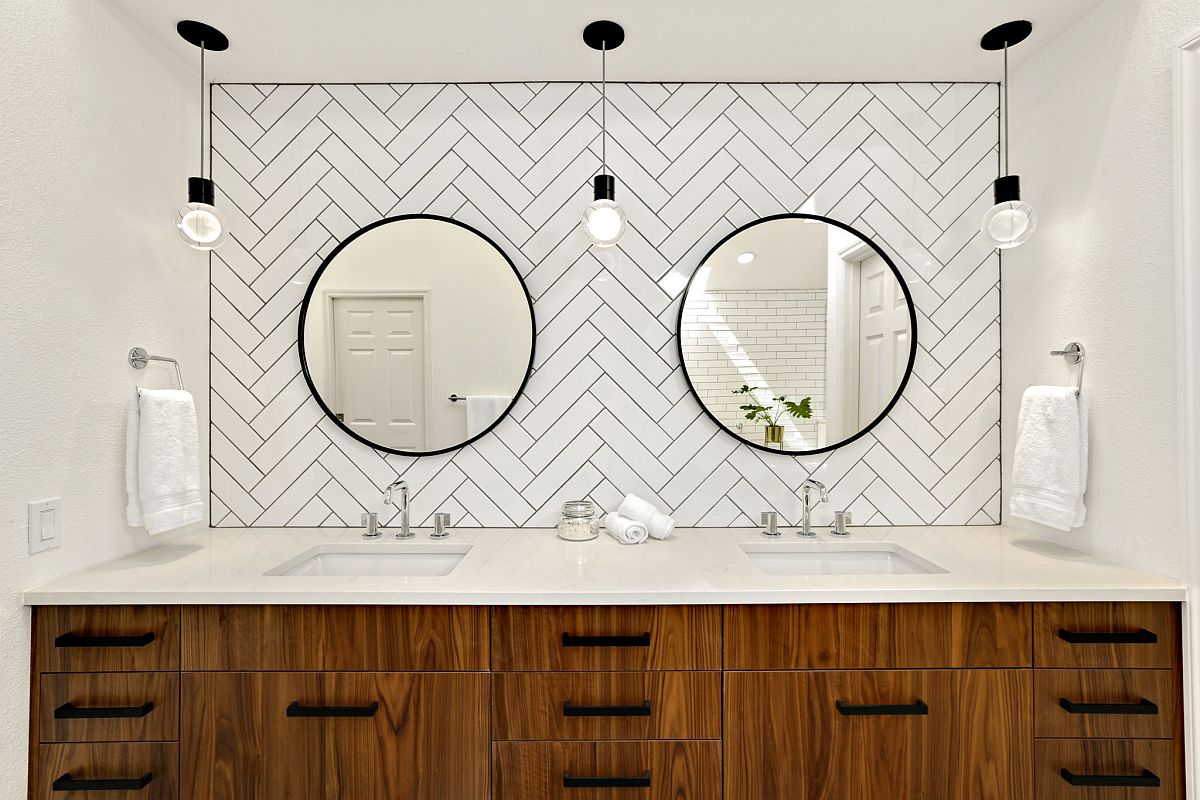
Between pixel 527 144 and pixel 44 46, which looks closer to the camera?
pixel 44 46

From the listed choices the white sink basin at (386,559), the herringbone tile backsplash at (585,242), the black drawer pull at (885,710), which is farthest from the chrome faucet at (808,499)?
the white sink basin at (386,559)

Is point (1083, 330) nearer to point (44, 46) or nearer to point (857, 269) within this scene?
point (857, 269)

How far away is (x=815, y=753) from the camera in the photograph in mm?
1397

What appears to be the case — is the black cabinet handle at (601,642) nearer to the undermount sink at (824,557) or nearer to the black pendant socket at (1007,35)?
the undermount sink at (824,557)

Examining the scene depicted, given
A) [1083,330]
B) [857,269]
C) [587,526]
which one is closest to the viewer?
[1083,330]

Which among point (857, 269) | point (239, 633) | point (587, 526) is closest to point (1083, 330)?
point (857, 269)

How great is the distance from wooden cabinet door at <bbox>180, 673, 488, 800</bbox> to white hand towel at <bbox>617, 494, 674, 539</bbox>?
671 millimetres

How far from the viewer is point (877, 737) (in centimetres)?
140

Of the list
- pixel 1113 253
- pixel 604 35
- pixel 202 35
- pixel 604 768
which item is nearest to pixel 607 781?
pixel 604 768

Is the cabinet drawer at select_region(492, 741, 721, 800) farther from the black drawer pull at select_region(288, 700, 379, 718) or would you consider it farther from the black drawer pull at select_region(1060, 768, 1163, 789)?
the black drawer pull at select_region(1060, 768, 1163, 789)

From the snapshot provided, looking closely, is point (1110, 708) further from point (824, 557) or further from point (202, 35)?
point (202, 35)

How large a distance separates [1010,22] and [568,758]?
2191 mm

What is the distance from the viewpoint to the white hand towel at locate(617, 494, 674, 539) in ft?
6.15

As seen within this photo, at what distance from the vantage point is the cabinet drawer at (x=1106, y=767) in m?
1.39
